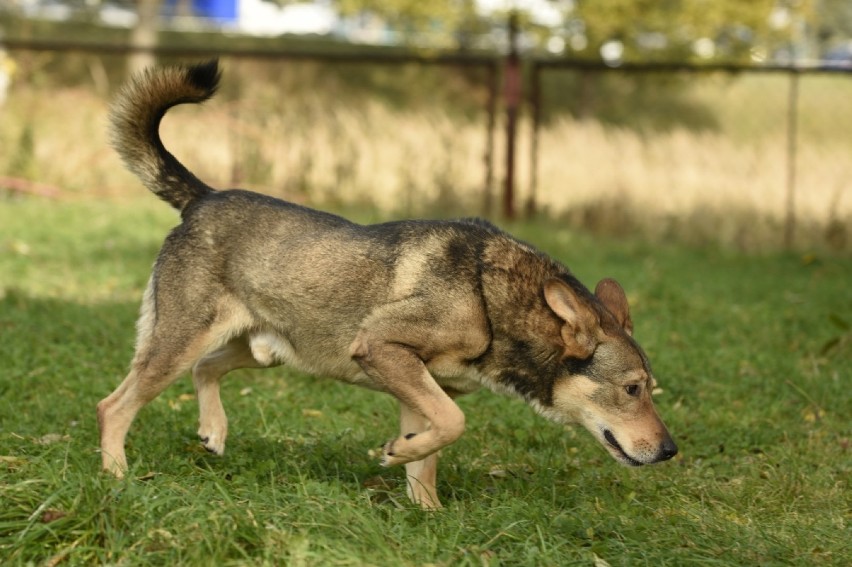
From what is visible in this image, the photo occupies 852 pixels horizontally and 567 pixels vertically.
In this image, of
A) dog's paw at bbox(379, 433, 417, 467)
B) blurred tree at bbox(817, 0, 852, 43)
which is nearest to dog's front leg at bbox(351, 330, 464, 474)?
dog's paw at bbox(379, 433, 417, 467)

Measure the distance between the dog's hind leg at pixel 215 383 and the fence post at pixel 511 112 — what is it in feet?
32.9

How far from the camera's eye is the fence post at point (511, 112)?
1582 centimetres

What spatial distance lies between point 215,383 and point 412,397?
1425 millimetres

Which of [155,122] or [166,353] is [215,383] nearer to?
[166,353]

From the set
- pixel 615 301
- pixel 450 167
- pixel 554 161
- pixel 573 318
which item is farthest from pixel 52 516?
pixel 554 161

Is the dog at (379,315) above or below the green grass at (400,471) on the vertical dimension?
above

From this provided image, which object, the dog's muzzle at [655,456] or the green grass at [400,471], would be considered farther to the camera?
the dog's muzzle at [655,456]

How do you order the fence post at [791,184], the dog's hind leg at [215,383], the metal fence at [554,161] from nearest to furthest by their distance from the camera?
the dog's hind leg at [215,383], the fence post at [791,184], the metal fence at [554,161]

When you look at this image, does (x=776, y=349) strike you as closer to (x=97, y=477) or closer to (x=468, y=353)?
(x=468, y=353)

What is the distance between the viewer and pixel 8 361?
7.45m

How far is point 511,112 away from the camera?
15859mm

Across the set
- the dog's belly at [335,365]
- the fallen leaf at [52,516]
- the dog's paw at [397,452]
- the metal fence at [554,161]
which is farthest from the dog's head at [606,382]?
the metal fence at [554,161]

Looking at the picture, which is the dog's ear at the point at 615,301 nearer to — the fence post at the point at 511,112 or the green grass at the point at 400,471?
the green grass at the point at 400,471

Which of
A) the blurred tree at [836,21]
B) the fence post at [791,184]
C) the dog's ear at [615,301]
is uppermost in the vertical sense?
the blurred tree at [836,21]
